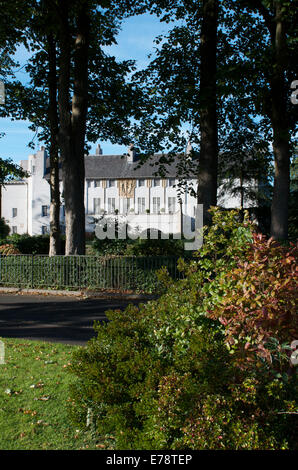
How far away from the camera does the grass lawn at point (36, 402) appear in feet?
15.2

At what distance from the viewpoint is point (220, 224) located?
5.44 metres

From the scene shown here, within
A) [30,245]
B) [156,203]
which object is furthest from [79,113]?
[156,203]

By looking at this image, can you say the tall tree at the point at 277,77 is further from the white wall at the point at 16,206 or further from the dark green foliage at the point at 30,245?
the white wall at the point at 16,206

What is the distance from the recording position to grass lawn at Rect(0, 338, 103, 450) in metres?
4.62

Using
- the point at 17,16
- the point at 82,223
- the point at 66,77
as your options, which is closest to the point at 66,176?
the point at 82,223

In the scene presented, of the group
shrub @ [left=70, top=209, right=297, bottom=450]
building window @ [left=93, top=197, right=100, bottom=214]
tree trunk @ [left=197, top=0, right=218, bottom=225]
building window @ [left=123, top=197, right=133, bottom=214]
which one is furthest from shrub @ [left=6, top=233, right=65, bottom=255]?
building window @ [left=123, top=197, right=133, bottom=214]

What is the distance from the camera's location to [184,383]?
4.09m

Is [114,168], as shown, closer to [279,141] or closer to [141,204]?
[141,204]

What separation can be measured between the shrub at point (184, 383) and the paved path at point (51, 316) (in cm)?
414

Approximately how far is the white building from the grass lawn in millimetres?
54303

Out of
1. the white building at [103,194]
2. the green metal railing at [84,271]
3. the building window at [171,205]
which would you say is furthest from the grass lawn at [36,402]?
the building window at [171,205]

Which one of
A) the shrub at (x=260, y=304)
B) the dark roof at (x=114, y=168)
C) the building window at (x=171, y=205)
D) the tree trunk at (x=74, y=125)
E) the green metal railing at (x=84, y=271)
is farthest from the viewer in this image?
the dark roof at (x=114, y=168)

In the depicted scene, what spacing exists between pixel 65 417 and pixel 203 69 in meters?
14.3

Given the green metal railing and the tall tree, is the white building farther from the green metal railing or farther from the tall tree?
the tall tree
